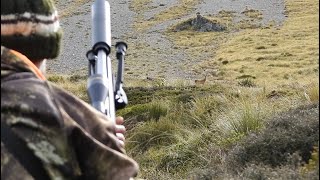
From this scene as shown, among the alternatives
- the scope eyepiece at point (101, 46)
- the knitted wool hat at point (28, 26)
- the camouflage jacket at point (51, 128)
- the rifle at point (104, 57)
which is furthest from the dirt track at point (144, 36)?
the camouflage jacket at point (51, 128)

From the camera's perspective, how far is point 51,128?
1.66 metres

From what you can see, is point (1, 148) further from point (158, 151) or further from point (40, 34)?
point (158, 151)

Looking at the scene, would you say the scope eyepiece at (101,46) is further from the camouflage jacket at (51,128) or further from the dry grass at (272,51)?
the dry grass at (272,51)

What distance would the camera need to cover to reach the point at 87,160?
176 cm

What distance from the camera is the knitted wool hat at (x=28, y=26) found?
1.85m

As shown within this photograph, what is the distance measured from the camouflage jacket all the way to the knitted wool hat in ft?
0.52

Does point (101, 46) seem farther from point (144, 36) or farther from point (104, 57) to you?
point (144, 36)

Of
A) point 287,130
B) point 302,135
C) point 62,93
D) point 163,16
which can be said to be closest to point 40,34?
point 62,93

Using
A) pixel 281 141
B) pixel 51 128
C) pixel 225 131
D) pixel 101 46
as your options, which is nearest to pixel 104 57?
pixel 101 46

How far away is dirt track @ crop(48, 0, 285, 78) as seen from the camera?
37.4 metres

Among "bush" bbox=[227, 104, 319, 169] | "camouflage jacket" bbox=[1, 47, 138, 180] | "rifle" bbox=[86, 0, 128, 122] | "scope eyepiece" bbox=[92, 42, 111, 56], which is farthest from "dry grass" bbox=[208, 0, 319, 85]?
"camouflage jacket" bbox=[1, 47, 138, 180]

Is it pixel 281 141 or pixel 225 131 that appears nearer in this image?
pixel 281 141

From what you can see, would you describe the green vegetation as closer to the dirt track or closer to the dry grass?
the dry grass

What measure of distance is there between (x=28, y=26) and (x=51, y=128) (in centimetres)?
34
